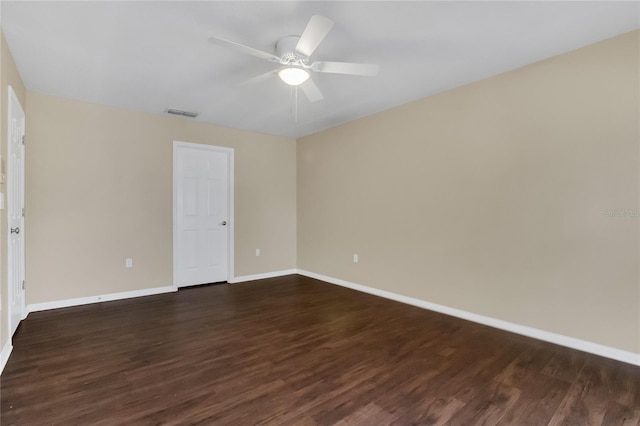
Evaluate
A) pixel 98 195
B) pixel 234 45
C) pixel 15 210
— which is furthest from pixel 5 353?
pixel 234 45

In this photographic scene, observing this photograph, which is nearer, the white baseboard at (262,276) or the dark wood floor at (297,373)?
the dark wood floor at (297,373)

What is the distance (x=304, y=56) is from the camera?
7.17ft

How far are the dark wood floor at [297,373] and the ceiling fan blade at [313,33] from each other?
7.09ft

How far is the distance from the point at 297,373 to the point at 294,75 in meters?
2.18

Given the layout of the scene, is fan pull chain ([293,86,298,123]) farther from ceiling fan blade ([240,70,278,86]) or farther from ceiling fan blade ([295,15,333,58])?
ceiling fan blade ([295,15,333,58])

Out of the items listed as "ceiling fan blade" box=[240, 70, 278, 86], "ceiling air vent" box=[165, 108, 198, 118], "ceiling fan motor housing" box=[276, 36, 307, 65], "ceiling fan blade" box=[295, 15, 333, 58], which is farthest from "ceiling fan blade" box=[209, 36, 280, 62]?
"ceiling air vent" box=[165, 108, 198, 118]

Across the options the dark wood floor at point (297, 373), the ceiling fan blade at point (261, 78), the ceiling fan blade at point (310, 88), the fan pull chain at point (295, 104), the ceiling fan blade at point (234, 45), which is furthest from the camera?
the fan pull chain at point (295, 104)

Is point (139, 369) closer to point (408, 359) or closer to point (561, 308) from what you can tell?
point (408, 359)

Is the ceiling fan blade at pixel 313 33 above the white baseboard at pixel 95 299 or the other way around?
above

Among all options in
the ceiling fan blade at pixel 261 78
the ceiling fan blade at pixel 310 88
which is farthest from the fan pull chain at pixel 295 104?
the ceiling fan blade at pixel 310 88

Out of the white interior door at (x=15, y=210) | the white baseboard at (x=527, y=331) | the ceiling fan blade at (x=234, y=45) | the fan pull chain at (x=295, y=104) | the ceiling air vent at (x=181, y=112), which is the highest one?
the fan pull chain at (x=295, y=104)

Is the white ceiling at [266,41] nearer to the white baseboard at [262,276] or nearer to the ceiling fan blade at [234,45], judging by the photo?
the ceiling fan blade at [234,45]

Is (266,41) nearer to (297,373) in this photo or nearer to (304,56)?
(304,56)

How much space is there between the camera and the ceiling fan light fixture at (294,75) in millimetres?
2389
